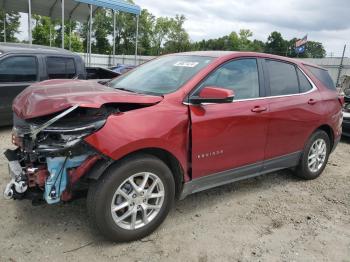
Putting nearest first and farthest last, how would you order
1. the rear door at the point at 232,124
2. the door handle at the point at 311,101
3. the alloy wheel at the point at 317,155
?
the rear door at the point at 232,124 → the door handle at the point at 311,101 → the alloy wheel at the point at 317,155

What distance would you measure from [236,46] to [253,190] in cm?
7495

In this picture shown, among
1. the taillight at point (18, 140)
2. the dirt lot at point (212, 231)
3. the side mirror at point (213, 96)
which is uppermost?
the side mirror at point (213, 96)

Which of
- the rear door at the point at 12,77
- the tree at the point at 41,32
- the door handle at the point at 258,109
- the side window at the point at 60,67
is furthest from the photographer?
the tree at the point at 41,32

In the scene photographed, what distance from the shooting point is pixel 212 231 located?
3.52 meters

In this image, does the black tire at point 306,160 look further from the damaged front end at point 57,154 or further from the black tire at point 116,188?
the damaged front end at point 57,154

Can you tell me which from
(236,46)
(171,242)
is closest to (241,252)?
(171,242)

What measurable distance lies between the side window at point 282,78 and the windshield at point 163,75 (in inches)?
37.0

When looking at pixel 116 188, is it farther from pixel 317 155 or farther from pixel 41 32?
pixel 41 32

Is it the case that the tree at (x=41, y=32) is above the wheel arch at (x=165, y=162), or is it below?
above

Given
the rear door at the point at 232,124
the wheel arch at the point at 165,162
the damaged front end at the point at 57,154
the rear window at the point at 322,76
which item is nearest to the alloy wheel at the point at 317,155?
the rear window at the point at 322,76

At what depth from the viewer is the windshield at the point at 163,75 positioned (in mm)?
3576

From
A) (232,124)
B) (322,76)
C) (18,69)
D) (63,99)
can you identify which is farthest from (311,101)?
(18,69)

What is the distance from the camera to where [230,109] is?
3.68 meters

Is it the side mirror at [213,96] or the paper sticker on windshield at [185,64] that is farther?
the paper sticker on windshield at [185,64]
